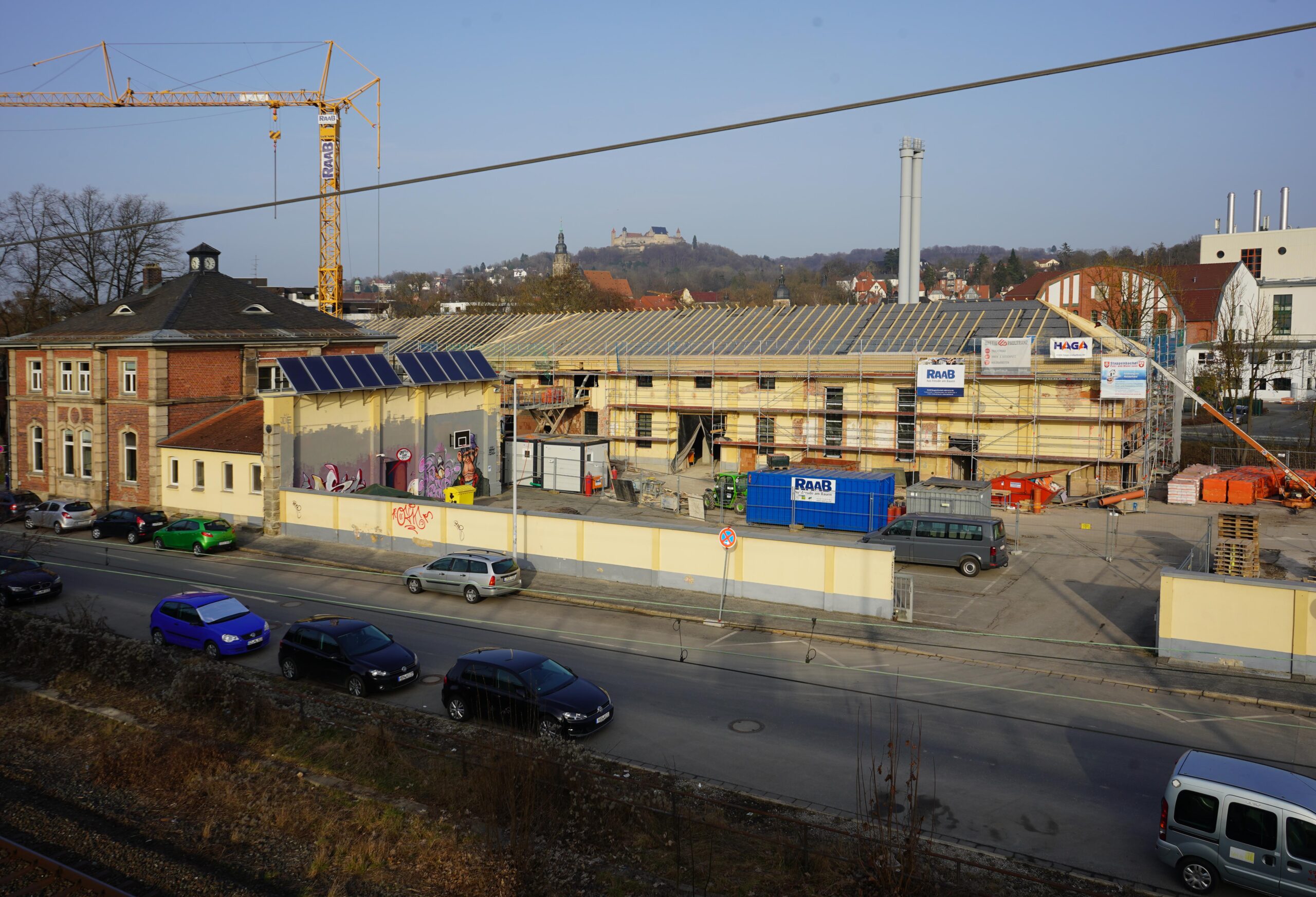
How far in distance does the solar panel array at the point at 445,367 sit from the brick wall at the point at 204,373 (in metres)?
7.17

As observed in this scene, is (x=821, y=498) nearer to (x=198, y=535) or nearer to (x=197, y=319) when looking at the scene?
(x=198, y=535)

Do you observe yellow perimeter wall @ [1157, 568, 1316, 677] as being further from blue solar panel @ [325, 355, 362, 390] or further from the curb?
blue solar panel @ [325, 355, 362, 390]

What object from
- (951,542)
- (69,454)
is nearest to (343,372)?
(69,454)

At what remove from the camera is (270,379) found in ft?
135

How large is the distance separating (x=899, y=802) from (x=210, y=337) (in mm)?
34742

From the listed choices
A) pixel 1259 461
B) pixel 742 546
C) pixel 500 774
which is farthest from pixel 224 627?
pixel 1259 461

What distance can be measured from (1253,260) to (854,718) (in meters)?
92.0

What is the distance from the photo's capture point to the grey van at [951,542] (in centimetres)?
2652

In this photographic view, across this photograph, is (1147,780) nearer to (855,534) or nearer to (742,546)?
(742,546)

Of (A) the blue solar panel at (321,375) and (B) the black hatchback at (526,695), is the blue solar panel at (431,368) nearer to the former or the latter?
(A) the blue solar panel at (321,375)

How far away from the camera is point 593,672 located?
18.4 metres

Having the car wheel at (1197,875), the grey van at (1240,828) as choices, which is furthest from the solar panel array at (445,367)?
the car wheel at (1197,875)

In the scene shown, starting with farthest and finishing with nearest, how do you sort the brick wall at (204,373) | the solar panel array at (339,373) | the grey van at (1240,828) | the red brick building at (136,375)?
the brick wall at (204,373)
the red brick building at (136,375)
the solar panel array at (339,373)
the grey van at (1240,828)

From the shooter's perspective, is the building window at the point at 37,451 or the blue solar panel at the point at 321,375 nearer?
the blue solar panel at the point at 321,375
